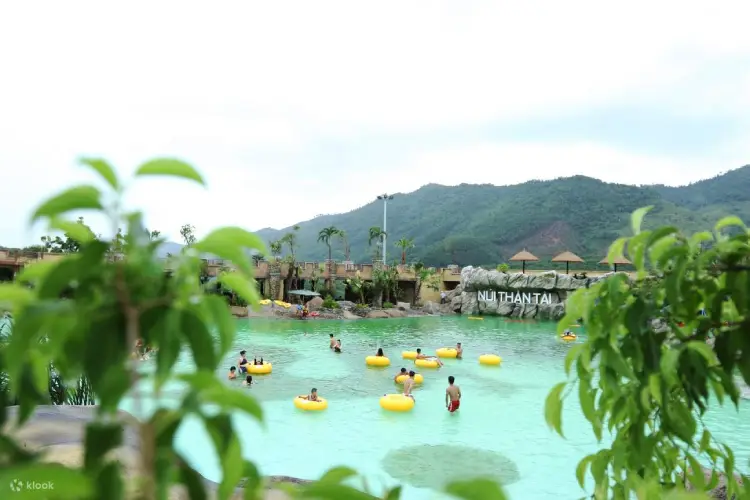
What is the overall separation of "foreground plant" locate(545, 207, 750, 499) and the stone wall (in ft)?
83.8

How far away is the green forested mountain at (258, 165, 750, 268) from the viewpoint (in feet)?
216

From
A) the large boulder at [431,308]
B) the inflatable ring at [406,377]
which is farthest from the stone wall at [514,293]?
the inflatable ring at [406,377]

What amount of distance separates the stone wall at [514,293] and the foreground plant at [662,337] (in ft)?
83.8

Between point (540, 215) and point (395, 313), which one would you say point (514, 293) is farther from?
point (540, 215)

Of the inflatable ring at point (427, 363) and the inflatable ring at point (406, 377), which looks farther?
the inflatable ring at point (427, 363)

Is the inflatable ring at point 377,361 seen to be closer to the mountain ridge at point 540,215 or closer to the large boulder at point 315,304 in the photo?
the large boulder at point 315,304

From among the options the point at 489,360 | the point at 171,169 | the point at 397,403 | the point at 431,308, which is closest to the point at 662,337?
the point at 171,169

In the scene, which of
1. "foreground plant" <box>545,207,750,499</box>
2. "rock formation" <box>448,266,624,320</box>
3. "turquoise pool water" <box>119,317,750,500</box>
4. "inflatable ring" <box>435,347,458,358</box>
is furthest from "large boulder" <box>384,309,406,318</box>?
"foreground plant" <box>545,207,750,499</box>

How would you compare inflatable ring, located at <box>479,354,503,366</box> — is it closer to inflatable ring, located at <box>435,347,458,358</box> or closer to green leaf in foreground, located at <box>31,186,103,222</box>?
inflatable ring, located at <box>435,347,458,358</box>

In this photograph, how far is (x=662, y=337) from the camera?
108 cm

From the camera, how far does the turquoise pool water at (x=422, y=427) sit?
709 centimetres

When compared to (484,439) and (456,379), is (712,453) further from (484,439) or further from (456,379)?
(456,379)

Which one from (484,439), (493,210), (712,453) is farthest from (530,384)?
(493,210)

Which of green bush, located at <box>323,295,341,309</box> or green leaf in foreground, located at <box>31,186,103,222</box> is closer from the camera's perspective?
green leaf in foreground, located at <box>31,186,103,222</box>
